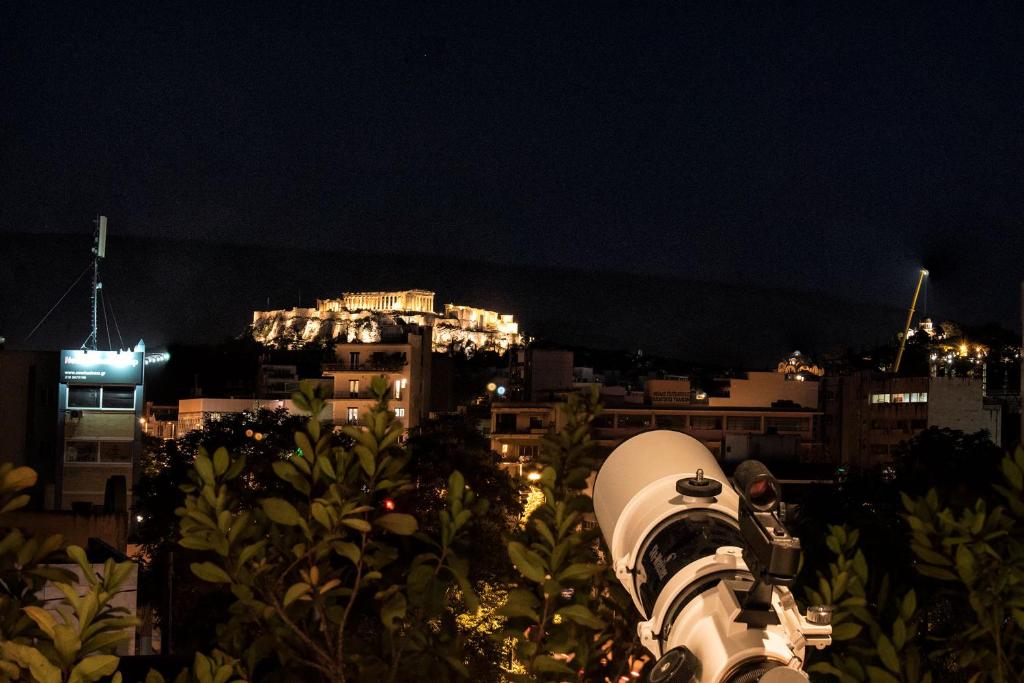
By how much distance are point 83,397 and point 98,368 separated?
93 centimetres

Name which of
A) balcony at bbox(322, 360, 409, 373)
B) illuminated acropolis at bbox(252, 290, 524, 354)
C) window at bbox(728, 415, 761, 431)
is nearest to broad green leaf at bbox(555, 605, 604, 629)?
window at bbox(728, 415, 761, 431)

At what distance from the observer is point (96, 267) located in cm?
2891

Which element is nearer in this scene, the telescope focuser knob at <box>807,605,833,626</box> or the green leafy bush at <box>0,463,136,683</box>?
the green leafy bush at <box>0,463,136,683</box>

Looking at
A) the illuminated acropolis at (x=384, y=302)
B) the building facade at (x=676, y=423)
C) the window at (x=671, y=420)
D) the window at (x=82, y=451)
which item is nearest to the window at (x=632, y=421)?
the building facade at (x=676, y=423)

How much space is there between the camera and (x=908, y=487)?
19.9 metres

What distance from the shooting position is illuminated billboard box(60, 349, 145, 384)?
27578 mm

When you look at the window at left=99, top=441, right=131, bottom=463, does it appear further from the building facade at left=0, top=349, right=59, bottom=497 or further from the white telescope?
the white telescope

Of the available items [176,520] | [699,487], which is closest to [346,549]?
[699,487]

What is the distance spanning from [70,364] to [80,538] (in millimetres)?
19327

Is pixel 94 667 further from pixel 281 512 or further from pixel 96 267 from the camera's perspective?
pixel 96 267

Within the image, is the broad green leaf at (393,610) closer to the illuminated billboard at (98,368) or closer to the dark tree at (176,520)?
the dark tree at (176,520)

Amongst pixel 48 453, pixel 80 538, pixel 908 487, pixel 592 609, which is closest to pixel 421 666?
pixel 592 609

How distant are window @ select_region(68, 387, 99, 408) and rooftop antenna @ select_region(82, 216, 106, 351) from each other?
1332 mm

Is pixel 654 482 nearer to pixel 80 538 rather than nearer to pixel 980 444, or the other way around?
pixel 80 538
